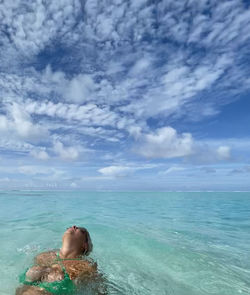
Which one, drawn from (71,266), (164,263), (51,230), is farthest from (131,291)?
(51,230)

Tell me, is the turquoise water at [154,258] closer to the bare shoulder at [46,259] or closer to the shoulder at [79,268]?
the shoulder at [79,268]

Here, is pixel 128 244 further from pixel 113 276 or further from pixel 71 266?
pixel 71 266

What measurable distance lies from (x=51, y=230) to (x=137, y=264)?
229 inches

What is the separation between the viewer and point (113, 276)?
5547 millimetres

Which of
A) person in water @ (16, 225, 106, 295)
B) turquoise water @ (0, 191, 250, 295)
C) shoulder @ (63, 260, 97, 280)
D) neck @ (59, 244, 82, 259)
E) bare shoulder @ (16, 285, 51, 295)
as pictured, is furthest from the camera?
turquoise water @ (0, 191, 250, 295)

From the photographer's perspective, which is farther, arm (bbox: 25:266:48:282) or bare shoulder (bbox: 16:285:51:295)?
arm (bbox: 25:266:48:282)

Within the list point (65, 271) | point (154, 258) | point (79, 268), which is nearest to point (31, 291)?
point (65, 271)

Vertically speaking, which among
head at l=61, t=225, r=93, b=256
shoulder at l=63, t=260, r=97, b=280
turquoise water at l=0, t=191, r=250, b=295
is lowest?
turquoise water at l=0, t=191, r=250, b=295

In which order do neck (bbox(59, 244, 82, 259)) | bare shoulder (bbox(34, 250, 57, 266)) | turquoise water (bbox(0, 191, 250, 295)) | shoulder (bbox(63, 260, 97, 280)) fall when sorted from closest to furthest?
shoulder (bbox(63, 260, 97, 280)) → neck (bbox(59, 244, 82, 259)) → bare shoulder (bbox(34, 250, 57, 266)) → turquoise water (bbox(0, 191, 250, 295))

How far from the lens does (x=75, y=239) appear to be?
4.96 metres

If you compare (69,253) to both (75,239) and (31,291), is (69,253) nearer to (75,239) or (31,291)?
(75,239)

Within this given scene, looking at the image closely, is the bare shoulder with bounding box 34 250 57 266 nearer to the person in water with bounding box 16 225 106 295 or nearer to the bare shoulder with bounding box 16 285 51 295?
the person in water with bounding box 16 225 106 295

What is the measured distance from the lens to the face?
4.93 metres

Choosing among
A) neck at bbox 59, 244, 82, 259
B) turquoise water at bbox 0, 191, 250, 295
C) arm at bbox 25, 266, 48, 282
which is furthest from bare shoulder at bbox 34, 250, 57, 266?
arm at bbox 25, 266, 48, 282
